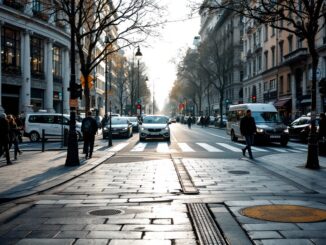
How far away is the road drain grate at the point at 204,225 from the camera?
516cm

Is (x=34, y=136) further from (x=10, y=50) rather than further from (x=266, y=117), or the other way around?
(x=266, y=117)

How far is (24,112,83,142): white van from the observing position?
27.2 m

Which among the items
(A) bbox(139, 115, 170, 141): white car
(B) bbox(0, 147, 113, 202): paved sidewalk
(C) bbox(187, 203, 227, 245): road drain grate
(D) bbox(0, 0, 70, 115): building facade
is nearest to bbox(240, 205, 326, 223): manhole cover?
(C) bbox(187, 203, 227, 245): road drain grate

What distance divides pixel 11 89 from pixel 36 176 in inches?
1171

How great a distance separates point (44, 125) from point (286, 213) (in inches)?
891

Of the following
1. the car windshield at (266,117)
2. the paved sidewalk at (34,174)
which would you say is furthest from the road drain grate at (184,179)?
the car windshield at (266,117)

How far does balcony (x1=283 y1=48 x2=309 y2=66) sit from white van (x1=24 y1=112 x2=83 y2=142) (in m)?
22.2

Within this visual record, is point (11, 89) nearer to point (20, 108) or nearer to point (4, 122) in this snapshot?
point (20, 108)

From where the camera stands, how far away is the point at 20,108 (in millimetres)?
39000

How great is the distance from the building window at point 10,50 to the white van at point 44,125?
36.8 ft

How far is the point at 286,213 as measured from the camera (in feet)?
21.5

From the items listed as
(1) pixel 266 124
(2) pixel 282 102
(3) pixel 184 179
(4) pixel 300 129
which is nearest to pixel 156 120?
(1) pixel 266 124

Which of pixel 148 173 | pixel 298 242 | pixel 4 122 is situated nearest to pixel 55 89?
pixel 4 122

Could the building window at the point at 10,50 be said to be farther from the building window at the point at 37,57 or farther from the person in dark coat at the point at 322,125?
the person in dark coat at the point at 322,125
